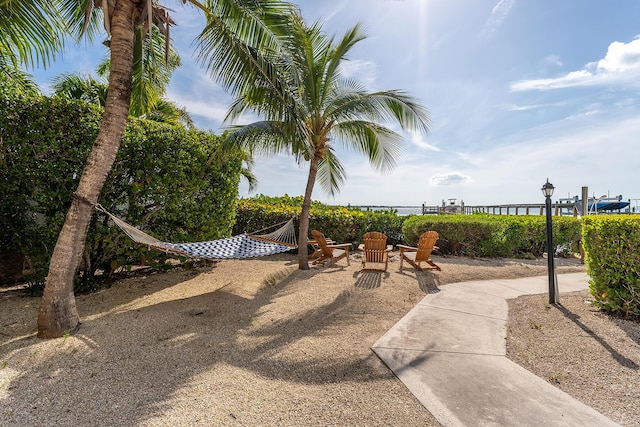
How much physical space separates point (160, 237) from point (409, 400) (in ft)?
16.4

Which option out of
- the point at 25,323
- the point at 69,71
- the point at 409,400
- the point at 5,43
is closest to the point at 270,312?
the point at 409,400

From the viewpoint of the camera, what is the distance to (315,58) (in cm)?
575

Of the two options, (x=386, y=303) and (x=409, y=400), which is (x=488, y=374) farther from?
(x=386, y=303)

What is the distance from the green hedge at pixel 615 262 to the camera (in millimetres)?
3500

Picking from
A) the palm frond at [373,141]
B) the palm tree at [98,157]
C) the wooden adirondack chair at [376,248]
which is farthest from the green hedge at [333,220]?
the palm tree at [98,157]

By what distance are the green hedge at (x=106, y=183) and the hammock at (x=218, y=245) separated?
0.52 m

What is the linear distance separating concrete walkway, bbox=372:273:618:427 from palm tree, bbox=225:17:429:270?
3229mm

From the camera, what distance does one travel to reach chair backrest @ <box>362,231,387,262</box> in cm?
596

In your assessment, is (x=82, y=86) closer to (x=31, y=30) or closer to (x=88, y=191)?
(x=31, y=30)

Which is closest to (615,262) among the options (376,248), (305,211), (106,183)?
(376,248)

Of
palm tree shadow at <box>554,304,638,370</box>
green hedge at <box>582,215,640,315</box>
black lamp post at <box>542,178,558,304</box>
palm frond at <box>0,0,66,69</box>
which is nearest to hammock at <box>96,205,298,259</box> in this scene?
palm frond at <box>0,0,66,69</box>

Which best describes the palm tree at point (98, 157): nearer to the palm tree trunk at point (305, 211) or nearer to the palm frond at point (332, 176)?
the palm tree trunk at point (305, 211)

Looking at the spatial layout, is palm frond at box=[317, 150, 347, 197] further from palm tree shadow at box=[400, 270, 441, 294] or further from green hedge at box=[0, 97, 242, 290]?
palm tree shadow at box=[400, 270, 441, 294]

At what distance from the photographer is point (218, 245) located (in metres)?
5.12
